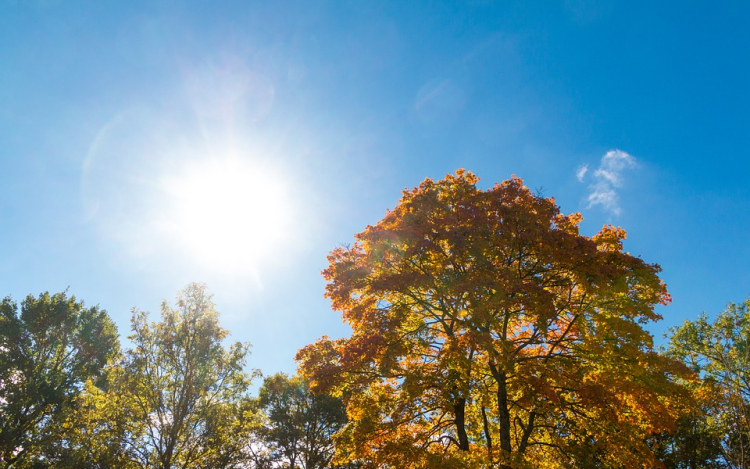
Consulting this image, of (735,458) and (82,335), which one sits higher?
(82,335)

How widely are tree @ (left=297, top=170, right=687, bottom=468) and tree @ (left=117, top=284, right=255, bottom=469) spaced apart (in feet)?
15.5

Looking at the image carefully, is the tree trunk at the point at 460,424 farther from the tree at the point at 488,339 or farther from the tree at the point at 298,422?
the tree at the point at 298,422

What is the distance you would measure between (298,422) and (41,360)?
735 inches

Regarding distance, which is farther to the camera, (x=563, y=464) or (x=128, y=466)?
(x=128, y=466)

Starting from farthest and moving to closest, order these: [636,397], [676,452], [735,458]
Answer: [676,452], [735,458], [636,397]

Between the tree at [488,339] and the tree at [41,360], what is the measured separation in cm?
2182

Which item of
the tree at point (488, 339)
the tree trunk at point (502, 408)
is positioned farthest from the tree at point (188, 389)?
the tree trunk at point (502, 408)

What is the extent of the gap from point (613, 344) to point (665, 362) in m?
1.44

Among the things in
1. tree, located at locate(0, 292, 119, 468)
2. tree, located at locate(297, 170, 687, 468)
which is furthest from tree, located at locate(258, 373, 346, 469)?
tree, located at locate(297, 170, 687, 468)

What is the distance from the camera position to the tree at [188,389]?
1428 centimetres

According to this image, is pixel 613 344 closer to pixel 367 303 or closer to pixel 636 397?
pixel 636 397

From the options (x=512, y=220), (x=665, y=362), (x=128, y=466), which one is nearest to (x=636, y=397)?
(x=665, y=362)

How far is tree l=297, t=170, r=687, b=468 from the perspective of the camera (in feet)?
35.1

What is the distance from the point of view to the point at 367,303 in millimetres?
13438
